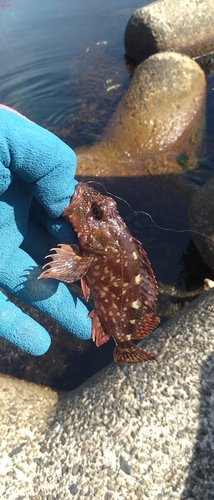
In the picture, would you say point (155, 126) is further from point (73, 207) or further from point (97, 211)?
point (73, 207)

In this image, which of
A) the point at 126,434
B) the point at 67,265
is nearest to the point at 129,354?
the point at 126,434

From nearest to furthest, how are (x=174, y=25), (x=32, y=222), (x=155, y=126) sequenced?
(x=32, y=222)
(x=155, y=126)
(x=174, y=25)

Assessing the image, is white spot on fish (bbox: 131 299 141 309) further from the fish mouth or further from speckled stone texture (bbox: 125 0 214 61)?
speckled stone texture (bbox: 125 0 214 61)

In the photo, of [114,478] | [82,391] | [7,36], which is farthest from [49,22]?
[114,478]

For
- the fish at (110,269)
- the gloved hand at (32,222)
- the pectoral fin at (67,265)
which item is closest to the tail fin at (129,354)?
the fish at (110,269)

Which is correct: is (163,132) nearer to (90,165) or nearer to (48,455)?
(90,165)

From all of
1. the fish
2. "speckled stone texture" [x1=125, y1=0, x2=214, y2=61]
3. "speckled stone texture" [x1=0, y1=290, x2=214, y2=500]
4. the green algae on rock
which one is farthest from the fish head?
"speckled stone texture" [x1=125, y1=0, x2=214, y2=61]
